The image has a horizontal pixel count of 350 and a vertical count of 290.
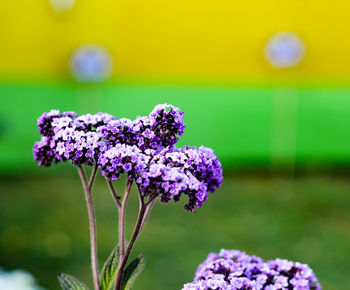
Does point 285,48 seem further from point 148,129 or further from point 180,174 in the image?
point 180,174

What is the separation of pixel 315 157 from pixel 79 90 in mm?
2146

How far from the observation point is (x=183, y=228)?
4270mm

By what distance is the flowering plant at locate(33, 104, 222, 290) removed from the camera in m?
1.13

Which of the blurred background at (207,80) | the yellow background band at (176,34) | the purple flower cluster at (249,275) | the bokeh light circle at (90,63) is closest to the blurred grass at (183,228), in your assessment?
the blurred background at (207,80)

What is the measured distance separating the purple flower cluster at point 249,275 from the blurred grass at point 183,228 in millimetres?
1897

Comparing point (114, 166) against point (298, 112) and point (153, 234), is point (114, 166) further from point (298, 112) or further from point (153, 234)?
point (298, 112)

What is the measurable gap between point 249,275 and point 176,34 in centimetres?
443

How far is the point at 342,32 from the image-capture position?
18.8ft

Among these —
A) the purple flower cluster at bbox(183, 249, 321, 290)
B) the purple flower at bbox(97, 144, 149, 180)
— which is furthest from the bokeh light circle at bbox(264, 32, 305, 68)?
the purple flower at bbox(97, 144, 149, 180)

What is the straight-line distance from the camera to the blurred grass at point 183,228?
11.7ft

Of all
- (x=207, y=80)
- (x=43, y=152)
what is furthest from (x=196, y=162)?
(x=207, y=80)

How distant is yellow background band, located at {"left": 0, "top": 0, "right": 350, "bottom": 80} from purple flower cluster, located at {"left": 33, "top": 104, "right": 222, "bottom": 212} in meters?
4.35

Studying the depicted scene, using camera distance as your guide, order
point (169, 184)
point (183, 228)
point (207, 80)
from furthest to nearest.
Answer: point (207, 80)
point (183, 228)
point (169, 184)

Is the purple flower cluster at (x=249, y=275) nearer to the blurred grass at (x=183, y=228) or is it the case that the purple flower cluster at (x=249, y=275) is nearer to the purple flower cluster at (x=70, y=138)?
the purple flower cluster at (x=70, y=138)
